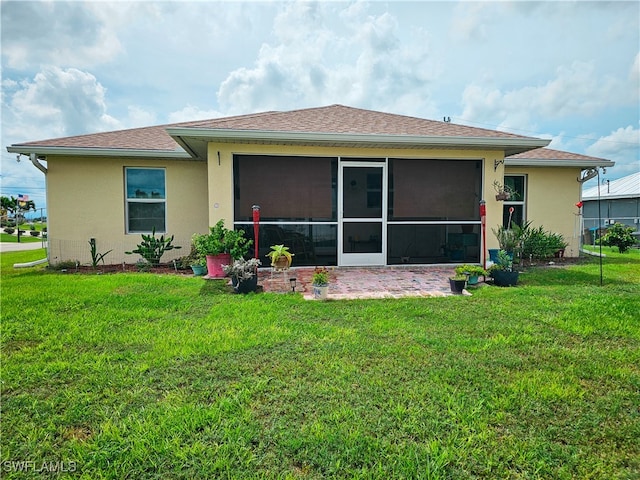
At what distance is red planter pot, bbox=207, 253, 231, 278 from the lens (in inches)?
285

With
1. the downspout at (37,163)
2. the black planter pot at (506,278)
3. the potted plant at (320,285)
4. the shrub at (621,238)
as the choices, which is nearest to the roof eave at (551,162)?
the shrub at (621,238)

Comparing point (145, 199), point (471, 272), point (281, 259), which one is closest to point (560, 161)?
point (471, 272)

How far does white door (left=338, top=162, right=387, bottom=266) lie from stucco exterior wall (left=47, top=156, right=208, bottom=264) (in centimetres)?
464

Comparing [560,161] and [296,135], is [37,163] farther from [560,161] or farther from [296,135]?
[560,161]

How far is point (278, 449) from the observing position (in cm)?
201

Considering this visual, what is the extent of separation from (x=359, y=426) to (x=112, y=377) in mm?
2176

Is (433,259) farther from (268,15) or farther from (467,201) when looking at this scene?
(268,15)

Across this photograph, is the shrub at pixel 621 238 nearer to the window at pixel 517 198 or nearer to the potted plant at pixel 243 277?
the window at pixel 517 198

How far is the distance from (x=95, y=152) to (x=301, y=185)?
5408 millimetres

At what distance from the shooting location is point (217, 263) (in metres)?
7.25

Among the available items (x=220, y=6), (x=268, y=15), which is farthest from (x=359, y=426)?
(x=268, y=15)

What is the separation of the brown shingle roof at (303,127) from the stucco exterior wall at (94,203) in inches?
19.3

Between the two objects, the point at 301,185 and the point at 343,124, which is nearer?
the point at 301,185

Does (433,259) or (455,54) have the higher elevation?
(455,54)
